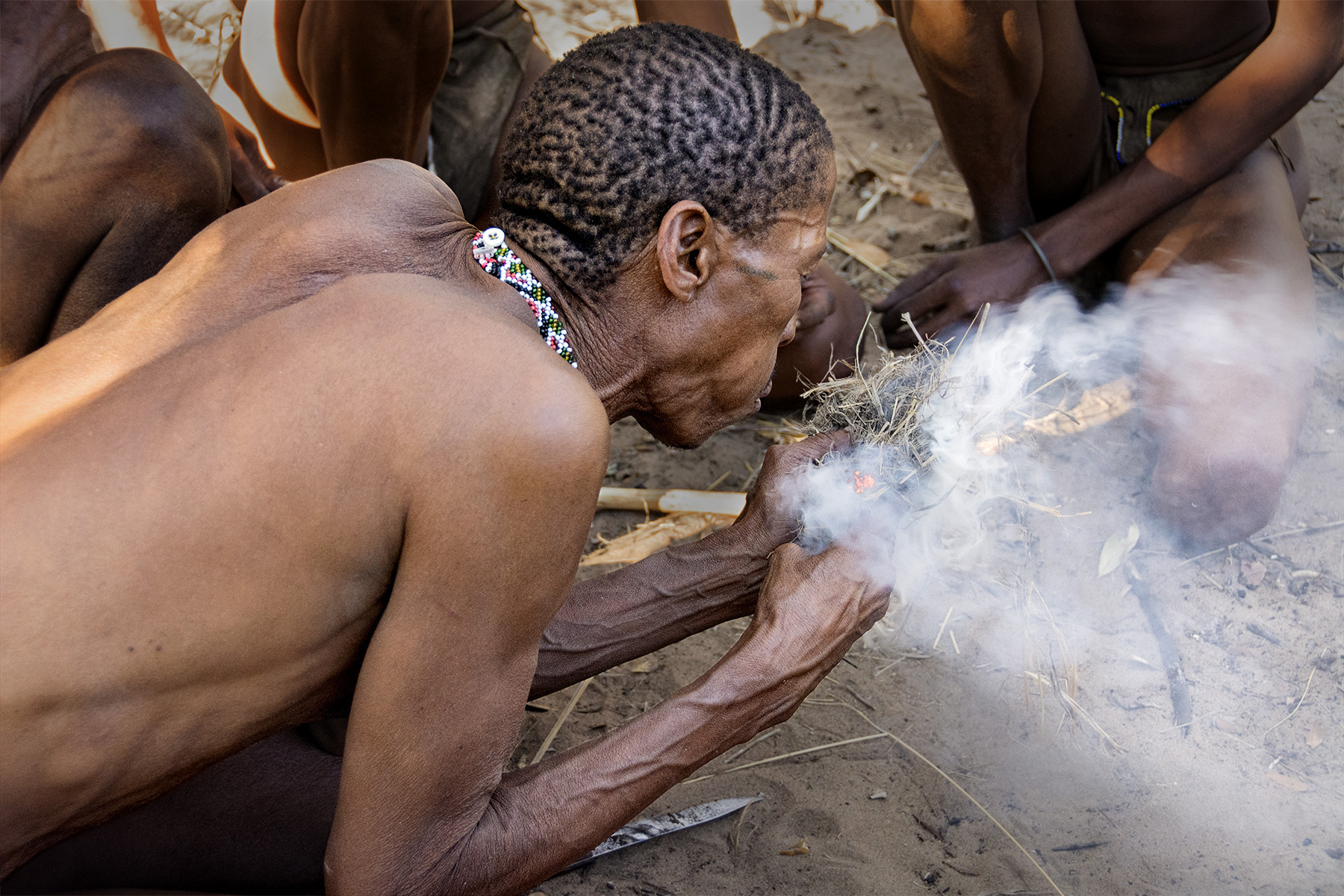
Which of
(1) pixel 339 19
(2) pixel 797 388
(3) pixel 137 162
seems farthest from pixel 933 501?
(1) pixel 339 19

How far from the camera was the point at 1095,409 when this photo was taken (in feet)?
11.2

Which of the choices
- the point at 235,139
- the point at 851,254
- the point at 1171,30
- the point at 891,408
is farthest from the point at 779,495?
the point at 851,254

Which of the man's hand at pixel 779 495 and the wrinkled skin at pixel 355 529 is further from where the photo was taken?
the man's hand at pixel 779 495

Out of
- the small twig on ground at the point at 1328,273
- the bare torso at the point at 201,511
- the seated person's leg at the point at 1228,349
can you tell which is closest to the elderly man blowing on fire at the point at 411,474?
the bare torso at the point at 201,511

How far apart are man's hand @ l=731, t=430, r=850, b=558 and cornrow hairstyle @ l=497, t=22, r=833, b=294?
0.62 meters

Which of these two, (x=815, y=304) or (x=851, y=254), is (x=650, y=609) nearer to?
(x=815, y=304)

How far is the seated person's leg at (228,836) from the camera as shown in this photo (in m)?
2.16

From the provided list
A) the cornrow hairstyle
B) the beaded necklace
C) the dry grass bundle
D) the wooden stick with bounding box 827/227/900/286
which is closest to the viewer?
the cornrow hairstyle

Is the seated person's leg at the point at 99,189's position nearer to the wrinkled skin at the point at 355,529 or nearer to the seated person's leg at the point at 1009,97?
the wrinkled skin at the point at 355,529

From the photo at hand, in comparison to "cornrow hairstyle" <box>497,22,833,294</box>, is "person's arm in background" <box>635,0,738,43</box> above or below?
below

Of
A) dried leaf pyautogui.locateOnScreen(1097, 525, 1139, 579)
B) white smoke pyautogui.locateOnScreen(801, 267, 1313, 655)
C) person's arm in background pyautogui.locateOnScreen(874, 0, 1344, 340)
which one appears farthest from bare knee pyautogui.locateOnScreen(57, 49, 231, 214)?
dried leaf pyautogui.locateOnScreen(1097, 525, 1139, 579)

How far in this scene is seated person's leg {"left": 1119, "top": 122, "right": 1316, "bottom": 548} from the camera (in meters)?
2.99

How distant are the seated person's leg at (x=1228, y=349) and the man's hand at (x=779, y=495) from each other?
1.25 metres

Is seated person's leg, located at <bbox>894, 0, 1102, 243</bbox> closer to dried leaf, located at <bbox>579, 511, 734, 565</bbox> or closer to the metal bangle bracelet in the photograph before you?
the metal bangle bracelet
